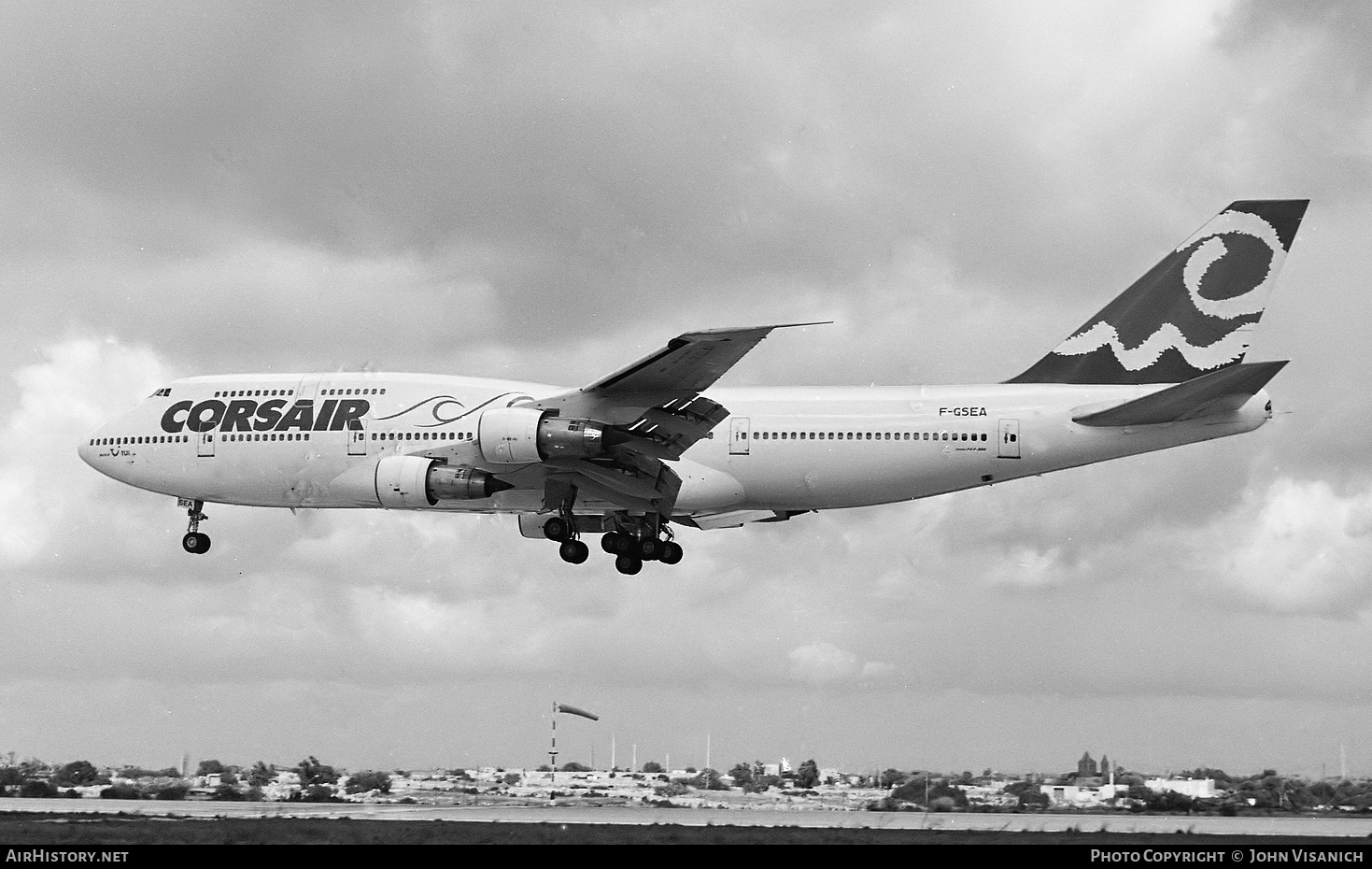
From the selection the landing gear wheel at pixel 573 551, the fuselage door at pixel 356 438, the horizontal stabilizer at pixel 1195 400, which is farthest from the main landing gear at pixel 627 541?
the horizontal stabilizer at pixel 1195 400

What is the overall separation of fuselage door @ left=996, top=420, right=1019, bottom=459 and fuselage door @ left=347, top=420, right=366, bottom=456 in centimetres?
1466

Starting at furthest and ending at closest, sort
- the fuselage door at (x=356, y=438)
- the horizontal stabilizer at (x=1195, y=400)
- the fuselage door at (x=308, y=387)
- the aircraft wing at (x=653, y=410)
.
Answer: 1. the fuselage door at (x=308, y=387)
2. the fuselage door at (x=356, y=438)
3. the aircraft wing at (x=653, y=410)
4. the horizontal stabilizer at (x=1195, y=400)

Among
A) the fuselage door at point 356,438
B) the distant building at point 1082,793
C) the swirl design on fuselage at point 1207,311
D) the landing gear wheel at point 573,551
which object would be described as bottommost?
the distant building at point 1082,793

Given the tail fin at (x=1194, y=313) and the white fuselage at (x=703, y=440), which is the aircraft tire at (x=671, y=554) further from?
the tail fin at (x=1194, y=313)

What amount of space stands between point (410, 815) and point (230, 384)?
16.4 metres

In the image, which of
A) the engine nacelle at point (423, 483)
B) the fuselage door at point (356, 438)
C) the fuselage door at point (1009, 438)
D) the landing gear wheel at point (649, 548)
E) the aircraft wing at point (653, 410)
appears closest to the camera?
Answer: the aircraft wing at point (653, 410)

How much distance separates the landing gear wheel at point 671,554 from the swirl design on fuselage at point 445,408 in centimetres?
511

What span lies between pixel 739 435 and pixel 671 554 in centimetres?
422

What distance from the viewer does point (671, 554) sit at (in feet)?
120

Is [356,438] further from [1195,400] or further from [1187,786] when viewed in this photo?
[1187,786]

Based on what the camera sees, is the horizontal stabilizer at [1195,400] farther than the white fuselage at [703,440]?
No

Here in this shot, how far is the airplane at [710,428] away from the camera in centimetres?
3178

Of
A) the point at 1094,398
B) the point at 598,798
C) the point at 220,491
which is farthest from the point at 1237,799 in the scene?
the point at 220,491

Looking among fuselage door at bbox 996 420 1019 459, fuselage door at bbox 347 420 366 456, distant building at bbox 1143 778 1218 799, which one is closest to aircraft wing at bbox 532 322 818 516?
fuselage door at bbox 347 420 366 456
